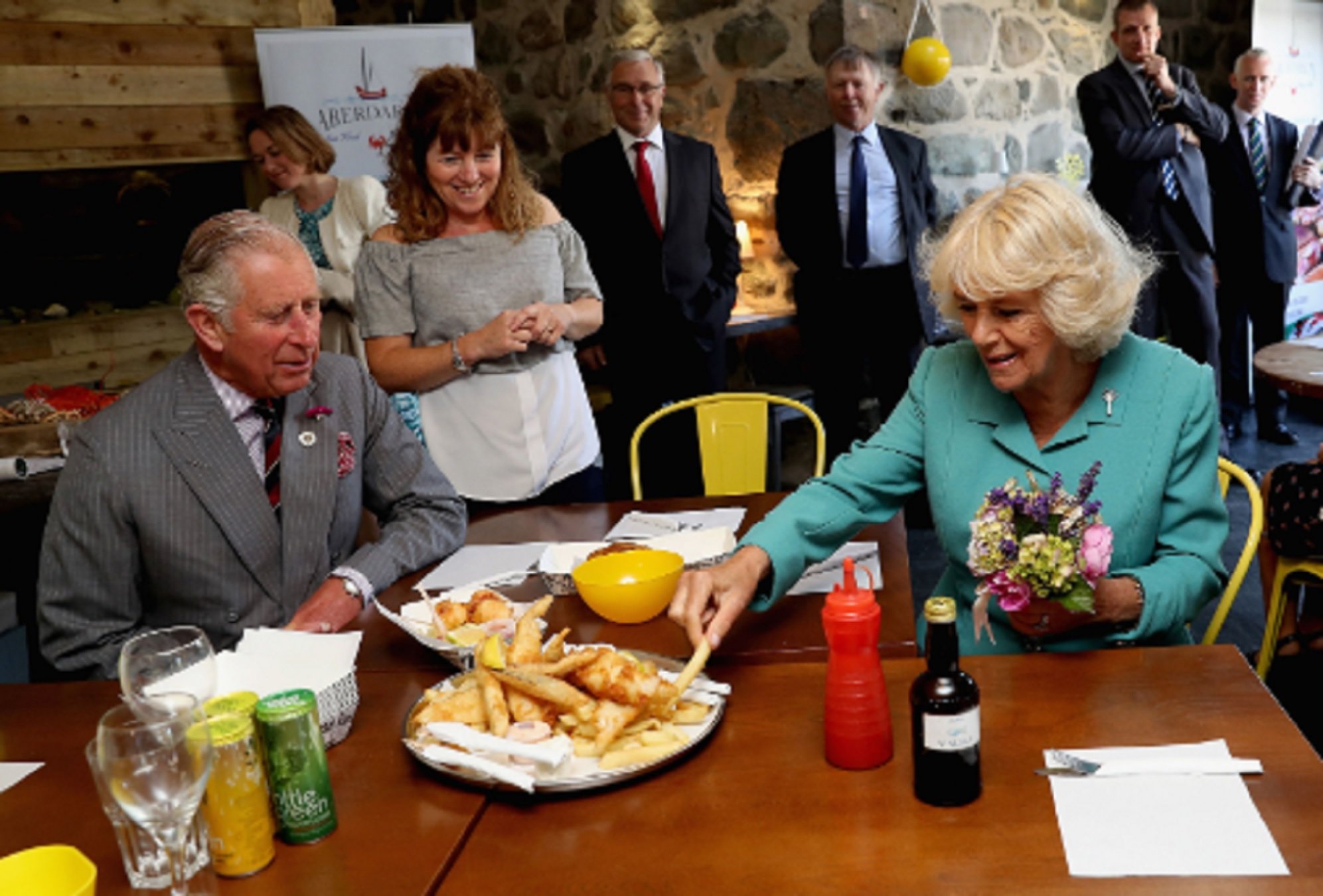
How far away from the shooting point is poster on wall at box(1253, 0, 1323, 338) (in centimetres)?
620

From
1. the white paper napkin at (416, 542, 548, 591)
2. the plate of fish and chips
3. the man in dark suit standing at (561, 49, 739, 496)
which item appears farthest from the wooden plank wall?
the plate of fish and chips

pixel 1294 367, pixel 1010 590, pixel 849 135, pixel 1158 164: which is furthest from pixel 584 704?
pixel 1158 164

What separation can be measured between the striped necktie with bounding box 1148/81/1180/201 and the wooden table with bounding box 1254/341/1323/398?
1.40 m

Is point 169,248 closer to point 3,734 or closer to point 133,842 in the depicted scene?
point 3,734

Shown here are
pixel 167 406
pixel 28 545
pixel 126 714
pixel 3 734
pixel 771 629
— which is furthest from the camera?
pixel 28 545

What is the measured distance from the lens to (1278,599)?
95.5 inches

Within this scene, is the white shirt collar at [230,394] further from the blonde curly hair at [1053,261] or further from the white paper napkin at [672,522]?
the blonde curly hair at [1053,261]

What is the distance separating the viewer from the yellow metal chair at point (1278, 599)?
7.77 ft

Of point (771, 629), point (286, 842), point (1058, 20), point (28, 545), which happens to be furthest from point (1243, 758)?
point (1058, 20)

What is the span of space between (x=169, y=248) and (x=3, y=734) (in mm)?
5530

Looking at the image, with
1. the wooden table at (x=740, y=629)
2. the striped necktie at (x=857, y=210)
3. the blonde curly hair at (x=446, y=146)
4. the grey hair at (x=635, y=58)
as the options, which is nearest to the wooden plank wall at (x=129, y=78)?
the grey hair at (x=635, y=58)

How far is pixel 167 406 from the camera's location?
73.8 inches

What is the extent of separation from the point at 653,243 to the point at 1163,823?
11.6 ft

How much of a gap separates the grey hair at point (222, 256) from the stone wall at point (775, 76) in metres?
3.62
